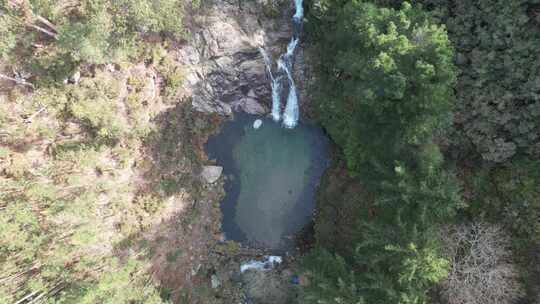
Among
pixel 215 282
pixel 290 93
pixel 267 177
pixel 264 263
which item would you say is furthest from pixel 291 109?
pixel 215 282

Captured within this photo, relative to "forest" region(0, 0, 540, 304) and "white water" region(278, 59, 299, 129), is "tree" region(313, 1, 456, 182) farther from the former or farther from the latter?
"white water" region(278, 59, 299, 129)

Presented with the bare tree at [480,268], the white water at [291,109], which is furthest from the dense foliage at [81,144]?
the bare tree at [480,268]

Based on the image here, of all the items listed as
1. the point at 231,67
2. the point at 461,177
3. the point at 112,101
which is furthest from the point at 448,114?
the point at 112,101

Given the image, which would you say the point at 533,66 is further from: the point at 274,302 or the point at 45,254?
the point at 45,254

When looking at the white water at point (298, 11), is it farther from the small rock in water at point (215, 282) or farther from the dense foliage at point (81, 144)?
the small rock in water at point (215, 282)

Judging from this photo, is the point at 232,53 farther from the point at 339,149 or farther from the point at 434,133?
the point at 434,133

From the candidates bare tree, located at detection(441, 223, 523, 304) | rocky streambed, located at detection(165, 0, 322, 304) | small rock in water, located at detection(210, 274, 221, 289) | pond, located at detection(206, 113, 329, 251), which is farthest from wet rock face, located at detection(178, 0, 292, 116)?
bare tree, located at detection(441, 223, 523, 304)
